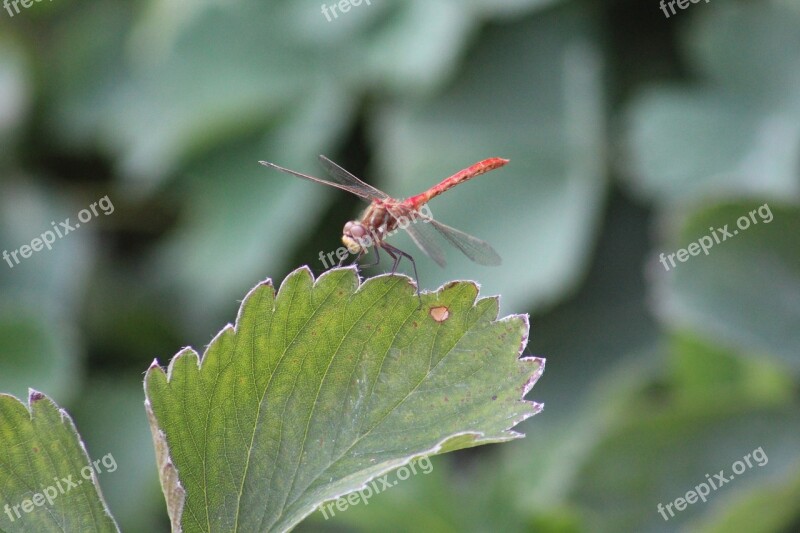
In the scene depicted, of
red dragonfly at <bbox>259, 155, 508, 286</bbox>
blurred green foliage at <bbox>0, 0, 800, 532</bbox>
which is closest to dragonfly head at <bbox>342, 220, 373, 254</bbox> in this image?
red dragonfly at <bbox>259, 155, 508, 286</bbox>

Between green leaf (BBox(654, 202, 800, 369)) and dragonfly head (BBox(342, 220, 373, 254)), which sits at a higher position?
dragonfly head (BBox(342, 220, 373, 254))

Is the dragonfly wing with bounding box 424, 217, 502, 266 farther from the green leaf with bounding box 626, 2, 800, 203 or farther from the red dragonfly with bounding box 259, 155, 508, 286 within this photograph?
the green leaf with bounding box 626, 2, 800, 203

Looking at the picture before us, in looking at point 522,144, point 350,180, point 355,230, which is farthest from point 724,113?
point 355,230

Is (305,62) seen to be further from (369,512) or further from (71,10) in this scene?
(369,512)

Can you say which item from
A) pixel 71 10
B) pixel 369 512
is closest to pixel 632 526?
pixel 369 512

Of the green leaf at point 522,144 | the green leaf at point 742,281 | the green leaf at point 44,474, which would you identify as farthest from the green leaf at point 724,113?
the green leaf at point 44,474

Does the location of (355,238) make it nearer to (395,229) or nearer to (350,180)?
(395,229)
